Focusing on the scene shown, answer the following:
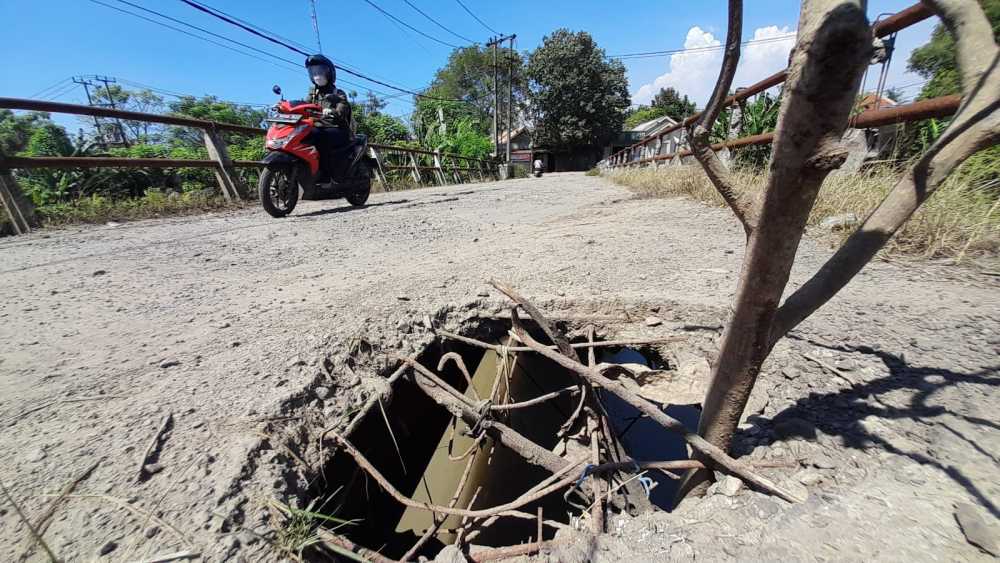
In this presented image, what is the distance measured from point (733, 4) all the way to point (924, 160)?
1.76 feet

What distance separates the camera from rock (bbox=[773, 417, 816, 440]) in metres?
0.96

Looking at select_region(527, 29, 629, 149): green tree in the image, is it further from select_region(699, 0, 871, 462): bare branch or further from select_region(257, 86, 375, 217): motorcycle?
select_region(699, 0, 871, 462): bare branch

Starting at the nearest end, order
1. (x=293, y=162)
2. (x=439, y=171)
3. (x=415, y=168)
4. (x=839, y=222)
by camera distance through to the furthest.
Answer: (x=839, y=222) → (x=293, y=162) → (x=415, y=168) → (x=439, y=171)

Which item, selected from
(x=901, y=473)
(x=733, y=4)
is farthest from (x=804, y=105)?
(x=901, y=473)

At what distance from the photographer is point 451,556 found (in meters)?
0.93

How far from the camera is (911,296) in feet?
5.21

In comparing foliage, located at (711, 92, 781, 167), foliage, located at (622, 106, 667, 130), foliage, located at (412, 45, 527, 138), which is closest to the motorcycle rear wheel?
foliage, located at (711, 92, 781, 167)

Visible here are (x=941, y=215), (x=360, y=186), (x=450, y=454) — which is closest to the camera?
(x=450, y=454)

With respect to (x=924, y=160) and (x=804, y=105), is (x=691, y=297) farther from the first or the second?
(x=804, y=105)

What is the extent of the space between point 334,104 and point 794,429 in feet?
19.3

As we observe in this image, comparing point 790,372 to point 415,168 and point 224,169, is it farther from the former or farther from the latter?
point 415,168

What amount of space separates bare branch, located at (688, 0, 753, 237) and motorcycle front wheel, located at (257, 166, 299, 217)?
4.65 m

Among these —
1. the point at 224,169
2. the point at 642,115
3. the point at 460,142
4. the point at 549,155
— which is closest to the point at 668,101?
the point at 642,115

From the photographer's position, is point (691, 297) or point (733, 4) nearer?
point (733, 4)
